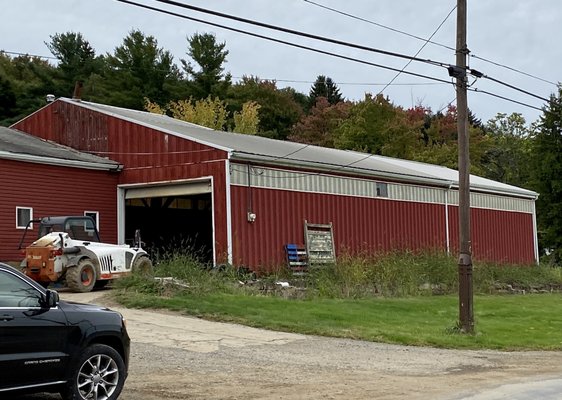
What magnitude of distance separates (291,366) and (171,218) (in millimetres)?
21107

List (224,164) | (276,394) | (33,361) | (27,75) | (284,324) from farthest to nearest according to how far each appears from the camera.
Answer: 1. (27,75)
2. (224,164)
3. (284,324)
4. (276,394)
5. (33,361)

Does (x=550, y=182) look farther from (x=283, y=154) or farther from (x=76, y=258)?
(x=76, y=258)

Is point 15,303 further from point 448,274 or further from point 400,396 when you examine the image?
point 448,274

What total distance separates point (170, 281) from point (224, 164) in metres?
5.82

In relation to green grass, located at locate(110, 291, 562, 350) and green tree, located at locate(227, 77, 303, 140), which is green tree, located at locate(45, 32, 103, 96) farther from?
green grass, located at locate(110, 291, 562, 350)

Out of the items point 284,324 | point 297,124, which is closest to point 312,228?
point 284,324

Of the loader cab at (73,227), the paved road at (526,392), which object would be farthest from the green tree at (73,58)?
the paved road at (526,392)

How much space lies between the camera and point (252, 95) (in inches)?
2665

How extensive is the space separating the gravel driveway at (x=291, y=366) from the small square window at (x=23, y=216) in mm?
9239

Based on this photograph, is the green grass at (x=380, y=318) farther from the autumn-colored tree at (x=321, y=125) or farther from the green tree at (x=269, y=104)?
the green tree at (x=269, y=104)

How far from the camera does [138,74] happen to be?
214 feet

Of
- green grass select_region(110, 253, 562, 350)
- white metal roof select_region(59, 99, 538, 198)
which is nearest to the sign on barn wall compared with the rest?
green grass select_region(110, 253, 562, 350)

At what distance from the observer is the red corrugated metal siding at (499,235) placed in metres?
37.6

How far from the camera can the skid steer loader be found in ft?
70.4
